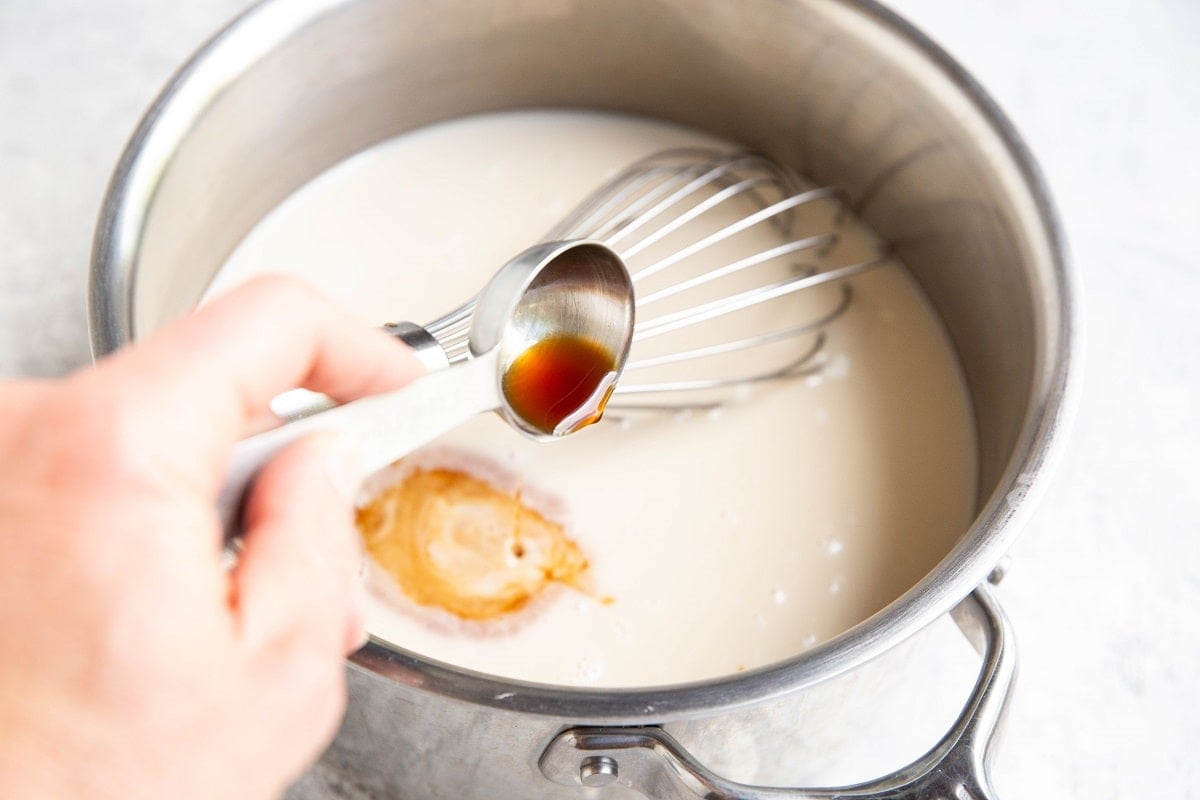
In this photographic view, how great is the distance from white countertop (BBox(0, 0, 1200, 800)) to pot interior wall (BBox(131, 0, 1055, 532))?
121 mm

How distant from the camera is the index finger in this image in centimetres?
36

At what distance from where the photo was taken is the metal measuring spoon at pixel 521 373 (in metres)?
0.45

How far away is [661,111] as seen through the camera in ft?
3.40

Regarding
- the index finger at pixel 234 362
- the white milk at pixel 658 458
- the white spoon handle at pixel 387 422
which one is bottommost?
the white milk at pixel 658 458

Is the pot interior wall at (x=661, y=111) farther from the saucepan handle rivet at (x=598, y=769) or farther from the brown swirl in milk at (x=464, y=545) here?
the saucepan handle rivet at (x=598, y=769)

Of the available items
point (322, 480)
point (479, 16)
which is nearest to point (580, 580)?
point (322, 480)

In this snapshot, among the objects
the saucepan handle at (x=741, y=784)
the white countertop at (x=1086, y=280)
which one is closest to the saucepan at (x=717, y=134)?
the saucepan handle at (x=741, y=784)

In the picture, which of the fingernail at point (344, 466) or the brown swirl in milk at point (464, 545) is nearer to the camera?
the fingernail at point (344, 466)

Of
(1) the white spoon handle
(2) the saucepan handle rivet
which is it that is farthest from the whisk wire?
(2) the saucepan handle rivet

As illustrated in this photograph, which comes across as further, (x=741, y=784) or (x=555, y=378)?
(x=555, y=378)

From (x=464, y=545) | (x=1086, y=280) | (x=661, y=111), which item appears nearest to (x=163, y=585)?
(x=464, y=545)

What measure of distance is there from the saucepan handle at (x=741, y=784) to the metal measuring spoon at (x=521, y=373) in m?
0.18

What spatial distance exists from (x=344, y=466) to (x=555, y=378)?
279 millimetres

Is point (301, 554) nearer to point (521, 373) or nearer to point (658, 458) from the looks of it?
point (521, 373)
